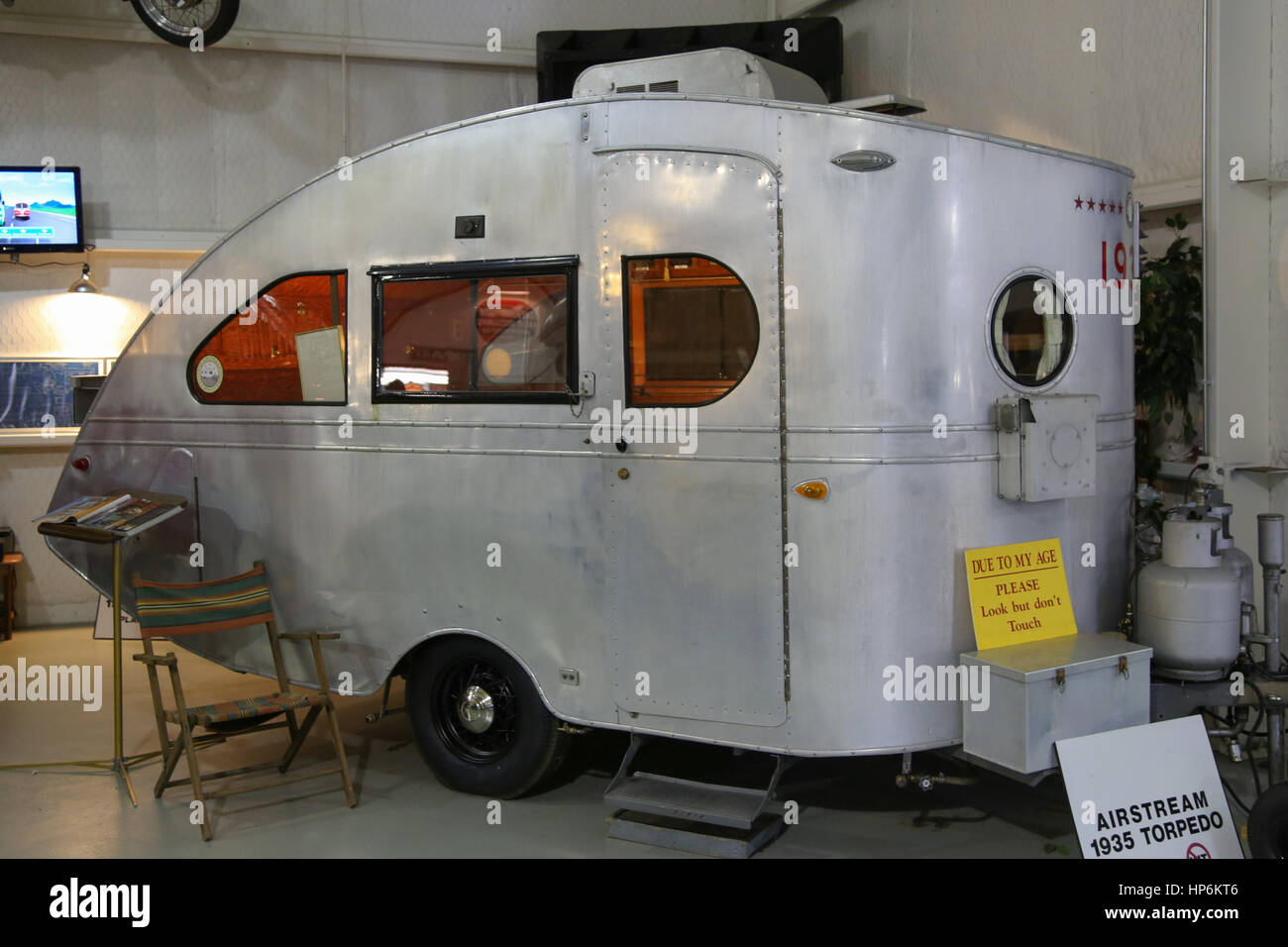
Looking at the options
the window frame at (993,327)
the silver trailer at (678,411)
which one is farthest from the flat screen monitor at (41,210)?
the window frame at (993,327)

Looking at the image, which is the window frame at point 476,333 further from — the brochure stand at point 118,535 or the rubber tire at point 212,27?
the rubber tire at point 212,27

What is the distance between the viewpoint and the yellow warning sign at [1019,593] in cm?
429

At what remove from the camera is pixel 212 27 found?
8.34 meters

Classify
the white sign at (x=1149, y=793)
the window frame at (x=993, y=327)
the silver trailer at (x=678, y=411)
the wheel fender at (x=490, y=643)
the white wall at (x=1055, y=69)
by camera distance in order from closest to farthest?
1. the white sign at (x=1149, y=793)
2. the silver trailer at (x=678, y=411)
3. the window frame at (x=993, y=327)
4. the wheel fender at (x=490, y=643)
5. the white wall at (x=1055, y=69)

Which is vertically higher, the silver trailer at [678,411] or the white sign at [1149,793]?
the silver trailer at [678,411]

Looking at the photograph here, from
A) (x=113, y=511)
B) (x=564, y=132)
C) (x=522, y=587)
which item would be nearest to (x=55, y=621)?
(x=113, y=511)

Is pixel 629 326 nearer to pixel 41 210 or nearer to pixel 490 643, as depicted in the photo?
pixel 490 643

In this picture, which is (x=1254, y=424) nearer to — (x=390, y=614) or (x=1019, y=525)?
(x=1019, y=525)

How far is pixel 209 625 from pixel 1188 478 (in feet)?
15.5

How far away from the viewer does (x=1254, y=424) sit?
5.60 metres

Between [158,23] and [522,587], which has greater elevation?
[158,23]

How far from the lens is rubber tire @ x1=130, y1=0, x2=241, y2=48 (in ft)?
26.8

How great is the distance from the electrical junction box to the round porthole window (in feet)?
0.47

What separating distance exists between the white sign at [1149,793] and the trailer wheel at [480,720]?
2.08 metres
